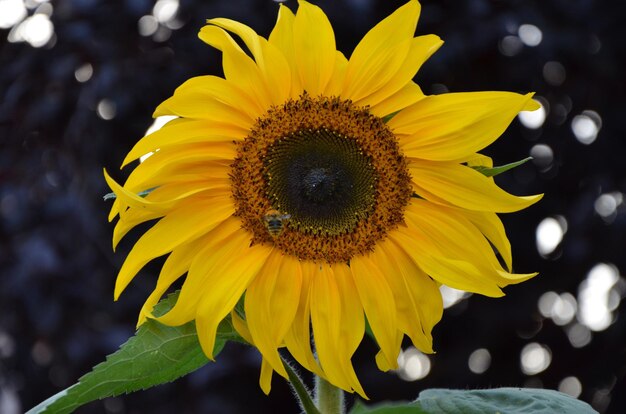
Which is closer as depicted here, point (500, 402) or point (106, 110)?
point (500, 402)

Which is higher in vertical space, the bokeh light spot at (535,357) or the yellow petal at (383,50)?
the yellow petal at (383,50)

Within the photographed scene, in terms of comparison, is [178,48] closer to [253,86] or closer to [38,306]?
[38,306]

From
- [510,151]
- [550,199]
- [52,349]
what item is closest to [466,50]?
[510,151]

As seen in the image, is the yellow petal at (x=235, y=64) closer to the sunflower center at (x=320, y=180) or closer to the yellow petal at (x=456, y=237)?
the sunflower center at (x=320, y=180)

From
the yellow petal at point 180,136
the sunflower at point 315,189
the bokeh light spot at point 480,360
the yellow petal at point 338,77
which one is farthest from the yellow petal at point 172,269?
the bokeh light spot at point 480,360

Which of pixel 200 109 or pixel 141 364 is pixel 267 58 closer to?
pixel 200 109

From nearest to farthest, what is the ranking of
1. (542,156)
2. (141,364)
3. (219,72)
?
(141,364), (219,72), (542,156)

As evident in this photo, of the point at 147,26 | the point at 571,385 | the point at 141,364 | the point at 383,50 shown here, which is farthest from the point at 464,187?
the point at 571,385
